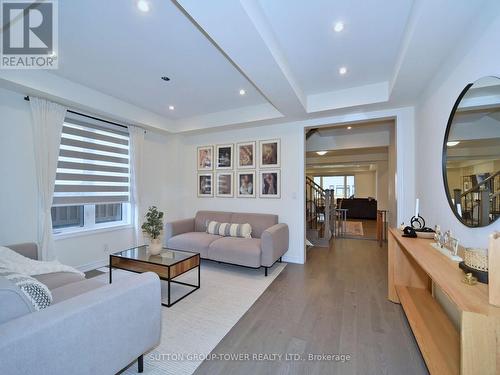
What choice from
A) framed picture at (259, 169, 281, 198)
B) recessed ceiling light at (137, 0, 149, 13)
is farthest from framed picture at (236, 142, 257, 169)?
recessed ceiling light at (137, 0, 149, 13)

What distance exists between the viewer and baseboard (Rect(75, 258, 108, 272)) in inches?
131

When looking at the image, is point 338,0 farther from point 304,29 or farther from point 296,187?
point 296,187

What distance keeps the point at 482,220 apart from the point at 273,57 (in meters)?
2.06

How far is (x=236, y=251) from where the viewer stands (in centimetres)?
321

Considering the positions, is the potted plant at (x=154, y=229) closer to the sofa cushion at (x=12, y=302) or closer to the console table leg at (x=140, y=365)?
the console table leg at (x=140, y=365)

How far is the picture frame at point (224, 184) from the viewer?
449 centimetres

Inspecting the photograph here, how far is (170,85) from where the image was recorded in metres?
3.14

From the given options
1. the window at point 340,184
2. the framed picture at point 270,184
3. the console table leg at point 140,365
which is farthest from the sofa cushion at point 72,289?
the window at point 340,184

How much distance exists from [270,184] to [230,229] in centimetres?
111

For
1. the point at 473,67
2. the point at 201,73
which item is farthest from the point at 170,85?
the point at 473,67

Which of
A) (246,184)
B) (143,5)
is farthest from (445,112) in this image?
(246,184)

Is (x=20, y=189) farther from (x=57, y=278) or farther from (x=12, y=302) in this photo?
(x=12, y=302)

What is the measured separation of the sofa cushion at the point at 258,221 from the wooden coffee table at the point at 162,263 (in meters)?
1.33

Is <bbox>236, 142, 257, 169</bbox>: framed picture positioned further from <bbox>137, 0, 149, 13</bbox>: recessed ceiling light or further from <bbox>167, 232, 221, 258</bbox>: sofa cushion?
<bbox>137, 0, 149, 13</bbox>: recessed ceiling light
